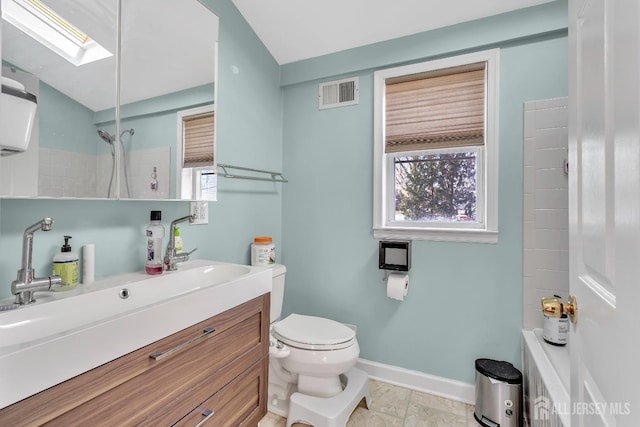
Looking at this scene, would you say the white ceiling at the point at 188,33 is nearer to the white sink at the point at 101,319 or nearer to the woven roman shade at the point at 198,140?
the woven roman shade at the point at 198,140

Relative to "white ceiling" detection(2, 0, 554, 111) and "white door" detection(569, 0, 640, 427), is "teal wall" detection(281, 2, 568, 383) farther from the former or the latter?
"white door" detection(569, 0, 640, 427)

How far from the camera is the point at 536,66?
1.70m

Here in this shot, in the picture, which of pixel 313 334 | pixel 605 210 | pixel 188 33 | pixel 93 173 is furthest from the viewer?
pixel 313 334

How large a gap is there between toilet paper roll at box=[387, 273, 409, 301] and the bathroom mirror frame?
1.33 meters

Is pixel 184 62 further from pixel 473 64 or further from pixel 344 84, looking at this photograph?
pixel 473 64

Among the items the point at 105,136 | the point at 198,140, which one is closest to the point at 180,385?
the point at 105,136

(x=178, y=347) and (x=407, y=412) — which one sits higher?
(x=178, y=347)

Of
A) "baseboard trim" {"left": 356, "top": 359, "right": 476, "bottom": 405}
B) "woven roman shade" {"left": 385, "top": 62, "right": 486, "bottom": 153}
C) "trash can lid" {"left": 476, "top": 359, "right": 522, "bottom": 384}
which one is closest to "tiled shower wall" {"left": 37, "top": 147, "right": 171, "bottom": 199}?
"woven roman shade" {"left": 385, "top": 62, "right": 486, "bottom": 153}

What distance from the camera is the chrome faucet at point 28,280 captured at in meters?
0.92

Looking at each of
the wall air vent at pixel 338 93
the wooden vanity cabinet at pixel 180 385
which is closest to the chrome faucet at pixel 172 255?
the wooden vanity cabinet at pixel 180 385

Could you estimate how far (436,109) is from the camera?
1923 millimetres

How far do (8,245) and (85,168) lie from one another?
13.5 inches

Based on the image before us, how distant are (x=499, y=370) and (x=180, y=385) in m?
1.59

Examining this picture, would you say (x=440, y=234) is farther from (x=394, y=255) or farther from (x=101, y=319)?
(x=101, y=319)
